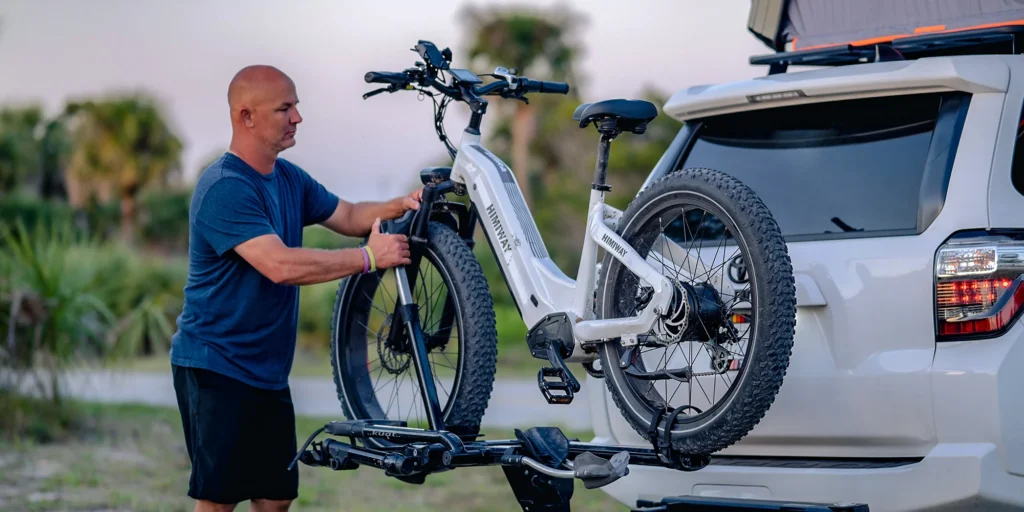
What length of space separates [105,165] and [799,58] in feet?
98.4

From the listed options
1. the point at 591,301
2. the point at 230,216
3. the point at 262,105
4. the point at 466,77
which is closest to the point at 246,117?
Result: the point at 262,105

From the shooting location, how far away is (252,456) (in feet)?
13.8

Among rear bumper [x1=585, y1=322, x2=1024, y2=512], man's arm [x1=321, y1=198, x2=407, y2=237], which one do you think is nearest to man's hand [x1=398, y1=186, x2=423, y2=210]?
man's arm [x1=321, y1=198, x2=407, y2=237]

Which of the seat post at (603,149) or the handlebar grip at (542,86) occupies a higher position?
the handlebar grip at (542,86)

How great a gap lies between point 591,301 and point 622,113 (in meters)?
0.60

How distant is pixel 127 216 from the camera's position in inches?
1276

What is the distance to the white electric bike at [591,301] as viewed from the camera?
3262mm

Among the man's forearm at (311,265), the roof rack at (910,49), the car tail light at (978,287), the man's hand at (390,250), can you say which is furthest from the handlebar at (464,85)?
the car tail light at (978,287)

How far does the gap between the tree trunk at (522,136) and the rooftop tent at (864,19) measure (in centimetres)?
2128

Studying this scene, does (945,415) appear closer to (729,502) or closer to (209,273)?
(729,502)

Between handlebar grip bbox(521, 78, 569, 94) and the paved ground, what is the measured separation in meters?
5.47

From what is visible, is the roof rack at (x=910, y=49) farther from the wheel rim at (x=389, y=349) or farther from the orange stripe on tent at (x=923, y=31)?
the wheel rim at (x=389, y=349)

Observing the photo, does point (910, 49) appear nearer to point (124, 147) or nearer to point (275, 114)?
point (275, 114)

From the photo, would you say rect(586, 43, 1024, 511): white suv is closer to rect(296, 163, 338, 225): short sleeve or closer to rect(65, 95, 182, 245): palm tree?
rect(296, 163, 338, 225): short sleeve
